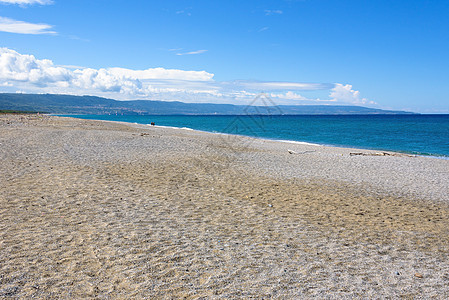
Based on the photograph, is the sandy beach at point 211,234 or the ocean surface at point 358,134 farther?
the ocean surface at point 358,134

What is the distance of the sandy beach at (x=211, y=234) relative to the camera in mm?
4902

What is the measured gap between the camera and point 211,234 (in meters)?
6.94

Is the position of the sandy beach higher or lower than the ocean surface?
lower

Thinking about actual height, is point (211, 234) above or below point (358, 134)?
below

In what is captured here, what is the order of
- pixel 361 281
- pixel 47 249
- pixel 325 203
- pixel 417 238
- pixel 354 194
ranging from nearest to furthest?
pixel 361 281 < pixel 47 249 < pixel 417 238 < pixel 325 203 < pixel 354 194

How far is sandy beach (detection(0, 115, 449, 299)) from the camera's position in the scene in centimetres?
490

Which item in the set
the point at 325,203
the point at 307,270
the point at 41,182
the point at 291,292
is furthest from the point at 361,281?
the point at 41,182

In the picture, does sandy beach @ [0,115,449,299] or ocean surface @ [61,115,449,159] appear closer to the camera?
sandy beach @ [0,115,449,299]

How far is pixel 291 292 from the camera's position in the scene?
479 cm

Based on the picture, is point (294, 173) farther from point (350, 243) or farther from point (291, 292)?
point (291, 292)

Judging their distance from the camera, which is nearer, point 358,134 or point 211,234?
point 211,234

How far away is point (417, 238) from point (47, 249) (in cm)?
778

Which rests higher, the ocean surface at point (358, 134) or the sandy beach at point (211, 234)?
the ocean surface at point (358, 134)

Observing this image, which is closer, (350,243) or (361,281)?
(361,281)
